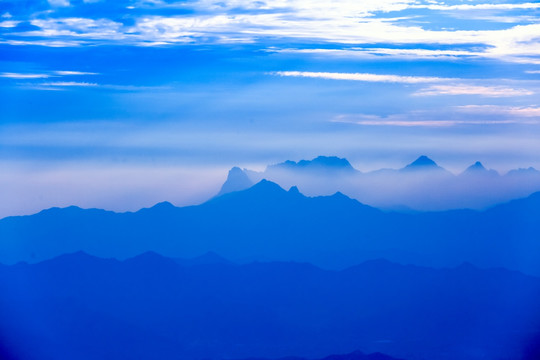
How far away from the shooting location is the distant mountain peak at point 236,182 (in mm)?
5762

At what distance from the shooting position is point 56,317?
19.0 feet

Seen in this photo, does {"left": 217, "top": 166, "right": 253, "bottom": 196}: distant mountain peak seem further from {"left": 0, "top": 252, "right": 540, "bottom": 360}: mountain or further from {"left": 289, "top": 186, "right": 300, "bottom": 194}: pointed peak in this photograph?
{"left": 0, "top": 252, "right": 540, "bottom": 360}: mountain

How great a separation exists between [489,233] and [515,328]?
2.54ft

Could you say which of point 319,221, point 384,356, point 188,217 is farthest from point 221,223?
point 384,356

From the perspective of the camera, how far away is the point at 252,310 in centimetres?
586

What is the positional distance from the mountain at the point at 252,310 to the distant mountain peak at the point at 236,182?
2.09 ft

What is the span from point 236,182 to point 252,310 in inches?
40.7

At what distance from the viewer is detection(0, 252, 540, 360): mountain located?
5754 millimetres

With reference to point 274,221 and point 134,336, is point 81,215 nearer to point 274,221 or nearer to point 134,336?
point 134,336

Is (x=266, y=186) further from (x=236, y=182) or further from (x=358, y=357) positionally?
(x=358, y=357)

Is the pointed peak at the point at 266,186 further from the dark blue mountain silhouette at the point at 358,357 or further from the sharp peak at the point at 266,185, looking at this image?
the dark blue mountain silhouette at the point at 358,357

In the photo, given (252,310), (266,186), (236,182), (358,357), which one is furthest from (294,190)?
(358,357)

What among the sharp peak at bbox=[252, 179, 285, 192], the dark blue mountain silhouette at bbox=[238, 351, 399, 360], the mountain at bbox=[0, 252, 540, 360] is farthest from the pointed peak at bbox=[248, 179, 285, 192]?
the dark blue mountain silhouette at bbox=[238, 351, 399, 360]

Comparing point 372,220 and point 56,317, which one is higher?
point 372,220
